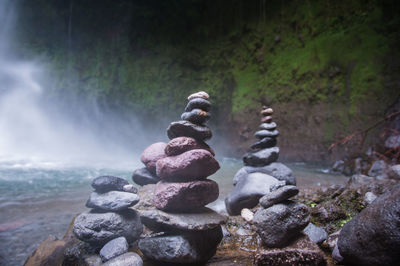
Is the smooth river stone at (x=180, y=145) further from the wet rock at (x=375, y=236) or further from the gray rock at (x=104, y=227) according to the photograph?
the wet rock at (x=375, y=236)

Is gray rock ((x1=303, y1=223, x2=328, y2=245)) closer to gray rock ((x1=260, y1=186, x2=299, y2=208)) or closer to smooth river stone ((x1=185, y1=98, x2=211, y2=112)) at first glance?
gray rock ((x1=260, y1=186, x2=299, y2=208))

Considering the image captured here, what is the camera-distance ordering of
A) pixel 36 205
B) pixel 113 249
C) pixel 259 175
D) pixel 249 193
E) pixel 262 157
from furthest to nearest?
pixel 262 157 < pixel 36 205 < pixel 259 175 < pixel 249 193 < pixel 113 249

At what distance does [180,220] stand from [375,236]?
1.64 meters

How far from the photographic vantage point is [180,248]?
214 cm

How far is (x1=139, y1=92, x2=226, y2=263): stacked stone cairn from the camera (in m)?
2.22

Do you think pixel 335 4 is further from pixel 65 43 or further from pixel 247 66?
pixel 65 43

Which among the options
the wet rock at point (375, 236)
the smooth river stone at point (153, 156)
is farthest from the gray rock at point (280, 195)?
the smooth river stone at point (153, 156)

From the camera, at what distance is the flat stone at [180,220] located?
224 centimetres

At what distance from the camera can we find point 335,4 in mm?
10836

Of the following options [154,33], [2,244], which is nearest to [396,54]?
[2,244]

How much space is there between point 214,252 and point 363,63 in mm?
10827

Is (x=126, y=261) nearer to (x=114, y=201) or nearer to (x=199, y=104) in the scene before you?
(x=114, y=201)

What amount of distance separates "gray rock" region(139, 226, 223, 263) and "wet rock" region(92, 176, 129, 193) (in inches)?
35.9

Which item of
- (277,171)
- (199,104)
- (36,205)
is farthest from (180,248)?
(36,205)
